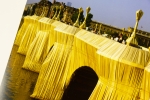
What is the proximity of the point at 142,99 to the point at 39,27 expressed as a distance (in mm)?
11846

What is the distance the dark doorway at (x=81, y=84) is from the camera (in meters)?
9.69

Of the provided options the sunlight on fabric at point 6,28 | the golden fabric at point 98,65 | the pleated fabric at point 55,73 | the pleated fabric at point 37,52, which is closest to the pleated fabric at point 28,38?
the pleated fabric at point 37,52

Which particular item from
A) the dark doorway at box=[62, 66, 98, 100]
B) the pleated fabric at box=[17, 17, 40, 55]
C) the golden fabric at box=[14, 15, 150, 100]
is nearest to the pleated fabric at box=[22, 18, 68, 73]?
the golden fabric at box=[14, 15, 150, 100]

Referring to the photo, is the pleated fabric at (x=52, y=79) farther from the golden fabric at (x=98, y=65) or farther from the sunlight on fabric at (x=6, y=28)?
the sunlight on fabric at (x=6, y=28)

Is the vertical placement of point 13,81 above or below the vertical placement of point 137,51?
below

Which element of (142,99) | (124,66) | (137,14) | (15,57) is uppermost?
(137,14)

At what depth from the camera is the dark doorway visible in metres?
9.69

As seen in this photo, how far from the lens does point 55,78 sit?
9.10 metres

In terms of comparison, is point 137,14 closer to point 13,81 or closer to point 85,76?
point 85,76

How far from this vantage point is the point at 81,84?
10.0 meters

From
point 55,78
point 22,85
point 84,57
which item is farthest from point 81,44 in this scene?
point 22,85

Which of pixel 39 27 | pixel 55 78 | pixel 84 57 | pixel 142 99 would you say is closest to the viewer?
pixel 142 99

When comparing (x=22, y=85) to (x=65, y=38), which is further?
(x=22, y=85)

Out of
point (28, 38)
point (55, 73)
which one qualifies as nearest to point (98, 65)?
point (55, 73)
